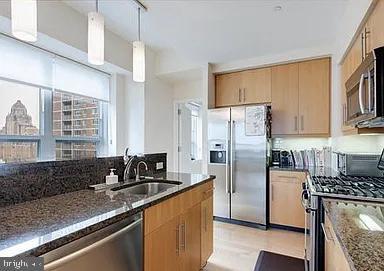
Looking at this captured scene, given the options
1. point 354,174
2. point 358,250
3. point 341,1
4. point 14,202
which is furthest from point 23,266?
point 341,1

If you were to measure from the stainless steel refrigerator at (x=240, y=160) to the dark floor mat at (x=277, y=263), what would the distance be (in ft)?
2.89

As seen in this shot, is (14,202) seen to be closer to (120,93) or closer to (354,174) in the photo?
(354,174)

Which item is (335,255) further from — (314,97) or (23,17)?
(314,97)

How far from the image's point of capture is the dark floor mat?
2555 millimetres

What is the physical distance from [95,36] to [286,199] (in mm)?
3194

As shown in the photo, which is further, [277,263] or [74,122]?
[74,122]

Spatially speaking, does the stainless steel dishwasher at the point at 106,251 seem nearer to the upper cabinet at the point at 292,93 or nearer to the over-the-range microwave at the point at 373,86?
the over-the-range microwave at the point at 373,86

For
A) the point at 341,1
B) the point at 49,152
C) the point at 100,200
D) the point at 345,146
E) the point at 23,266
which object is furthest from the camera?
the point at 49,152

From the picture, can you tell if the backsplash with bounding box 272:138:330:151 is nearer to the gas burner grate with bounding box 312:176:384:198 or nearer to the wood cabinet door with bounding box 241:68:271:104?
the wood cabinet door with bounding box 241:68:271:104

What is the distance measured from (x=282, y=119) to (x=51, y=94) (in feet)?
11.5

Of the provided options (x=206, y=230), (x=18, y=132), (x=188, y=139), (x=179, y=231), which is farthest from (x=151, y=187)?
(x=188, y=139)

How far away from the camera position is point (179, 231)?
195cm

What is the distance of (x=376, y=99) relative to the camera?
47.9 inches

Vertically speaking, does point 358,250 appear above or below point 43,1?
below
